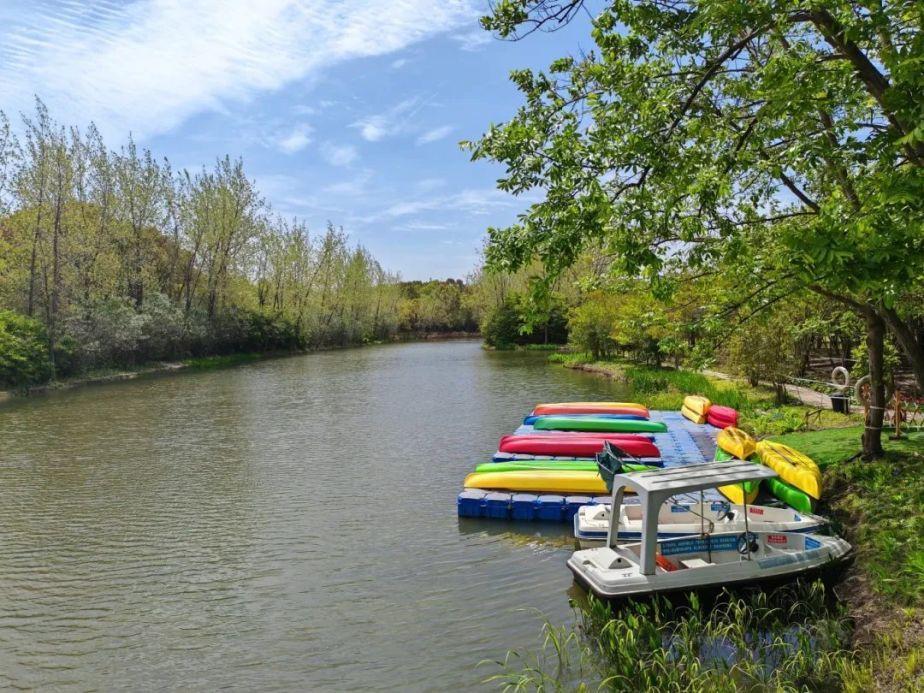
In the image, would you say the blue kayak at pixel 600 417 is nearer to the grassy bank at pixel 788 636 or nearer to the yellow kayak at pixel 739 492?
the yellow kayak at pixel 739 492

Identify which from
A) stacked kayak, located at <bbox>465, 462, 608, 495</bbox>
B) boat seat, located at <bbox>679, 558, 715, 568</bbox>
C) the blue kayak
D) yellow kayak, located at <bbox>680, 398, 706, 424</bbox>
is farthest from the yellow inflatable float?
boat seat, located at <bbox>679, 558, 715, 568</bbox>

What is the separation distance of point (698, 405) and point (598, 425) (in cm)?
417

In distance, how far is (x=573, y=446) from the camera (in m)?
16.8

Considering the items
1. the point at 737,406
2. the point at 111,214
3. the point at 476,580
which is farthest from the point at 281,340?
the point at 476,580

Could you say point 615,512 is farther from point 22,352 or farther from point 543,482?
point 22,352

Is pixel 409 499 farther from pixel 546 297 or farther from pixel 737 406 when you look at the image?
pixel 737 406

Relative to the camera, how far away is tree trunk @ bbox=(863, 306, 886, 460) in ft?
39.1

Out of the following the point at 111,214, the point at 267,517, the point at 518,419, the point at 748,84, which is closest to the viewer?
the point at 748,84

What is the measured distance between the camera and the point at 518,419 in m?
25.1

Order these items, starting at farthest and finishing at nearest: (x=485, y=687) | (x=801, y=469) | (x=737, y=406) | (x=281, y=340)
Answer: (x=281, y=340)
(x=737, y=406)
(x=801, y=469)
(x=485, y=687)

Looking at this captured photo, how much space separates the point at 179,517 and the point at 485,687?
30.3ft

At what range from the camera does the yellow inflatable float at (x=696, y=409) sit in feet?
68.8

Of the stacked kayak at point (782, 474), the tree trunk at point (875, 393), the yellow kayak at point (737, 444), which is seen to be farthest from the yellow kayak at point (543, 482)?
the tree trunk at point (875, 393)

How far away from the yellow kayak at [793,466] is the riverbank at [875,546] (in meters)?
0.45
